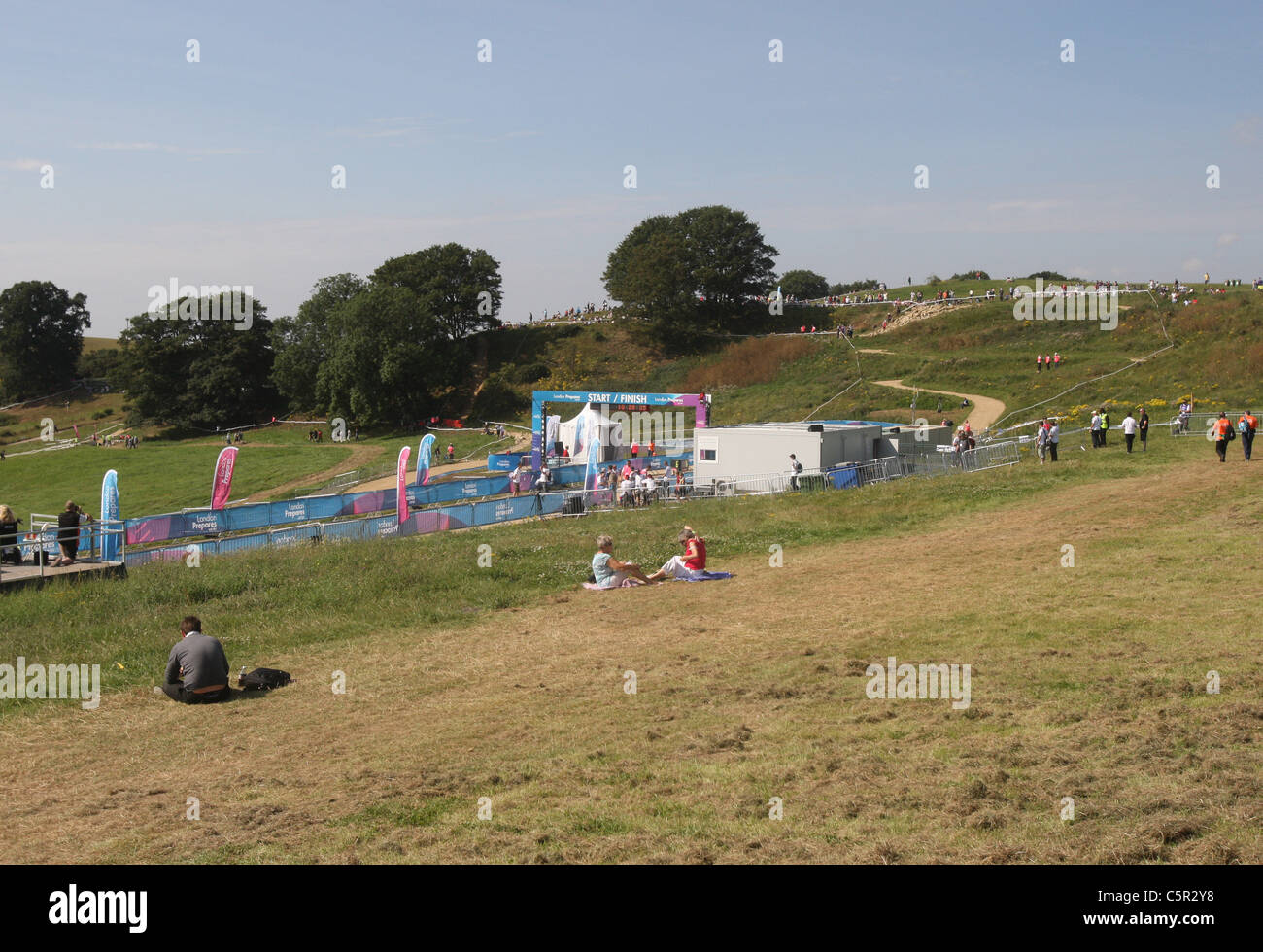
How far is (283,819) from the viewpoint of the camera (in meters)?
7.52

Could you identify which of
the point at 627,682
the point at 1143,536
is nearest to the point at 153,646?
the point at 627,682

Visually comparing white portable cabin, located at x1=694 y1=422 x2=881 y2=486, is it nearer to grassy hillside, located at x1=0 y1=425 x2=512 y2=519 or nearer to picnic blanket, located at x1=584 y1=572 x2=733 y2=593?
picnic blanket, located at x1=584 y1=572 x2=733 y2=593

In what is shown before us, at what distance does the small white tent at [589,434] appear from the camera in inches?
1809

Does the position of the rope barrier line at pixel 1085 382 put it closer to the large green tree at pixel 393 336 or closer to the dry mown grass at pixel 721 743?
the dry mown grass at pixel 721 743

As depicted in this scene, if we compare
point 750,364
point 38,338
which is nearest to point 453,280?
point 750,364

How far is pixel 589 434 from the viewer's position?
46.8 metres

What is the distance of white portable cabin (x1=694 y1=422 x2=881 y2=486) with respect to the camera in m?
33.0

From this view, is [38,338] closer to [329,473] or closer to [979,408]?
[329,473]

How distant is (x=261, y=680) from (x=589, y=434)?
3510 cm

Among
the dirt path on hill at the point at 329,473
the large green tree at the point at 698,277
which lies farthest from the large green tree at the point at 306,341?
the large green tree at the point at 698,277

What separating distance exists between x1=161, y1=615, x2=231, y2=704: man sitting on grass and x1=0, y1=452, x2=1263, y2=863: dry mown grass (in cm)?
28

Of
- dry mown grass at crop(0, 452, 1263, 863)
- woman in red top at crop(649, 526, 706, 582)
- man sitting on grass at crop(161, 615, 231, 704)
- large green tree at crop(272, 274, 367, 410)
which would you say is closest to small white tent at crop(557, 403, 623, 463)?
woman in red top at crop(649, 526, 706, 582)
